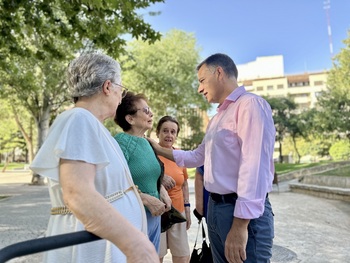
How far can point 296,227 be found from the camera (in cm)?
723

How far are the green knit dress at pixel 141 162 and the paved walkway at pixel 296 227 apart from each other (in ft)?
9.05

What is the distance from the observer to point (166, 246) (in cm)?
359

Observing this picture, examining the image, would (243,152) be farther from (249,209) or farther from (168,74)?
(168,74)

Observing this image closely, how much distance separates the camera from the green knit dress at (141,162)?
2455 mm

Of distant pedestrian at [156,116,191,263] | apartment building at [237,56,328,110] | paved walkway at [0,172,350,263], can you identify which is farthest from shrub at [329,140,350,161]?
apartment building at [237,56,328,110]

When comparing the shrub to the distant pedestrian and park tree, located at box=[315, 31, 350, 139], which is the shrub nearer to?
park tree, located at box=[315, 31, 350, 139]

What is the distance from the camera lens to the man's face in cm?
229

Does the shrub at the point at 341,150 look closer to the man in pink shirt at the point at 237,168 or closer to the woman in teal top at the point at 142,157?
the woman in teal top at the point at 142,157

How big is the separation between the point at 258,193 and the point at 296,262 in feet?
11.3

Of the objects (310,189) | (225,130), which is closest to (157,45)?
(310,189)

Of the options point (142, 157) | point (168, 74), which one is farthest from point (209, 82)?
point (168, 74)

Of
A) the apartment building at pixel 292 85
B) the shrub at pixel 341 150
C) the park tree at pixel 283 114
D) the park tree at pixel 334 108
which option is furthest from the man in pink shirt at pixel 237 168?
the apartment building at pixel 292 85

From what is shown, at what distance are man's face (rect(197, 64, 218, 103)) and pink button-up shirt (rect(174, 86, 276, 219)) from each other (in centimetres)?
10

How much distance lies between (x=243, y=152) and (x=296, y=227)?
5990 mm
